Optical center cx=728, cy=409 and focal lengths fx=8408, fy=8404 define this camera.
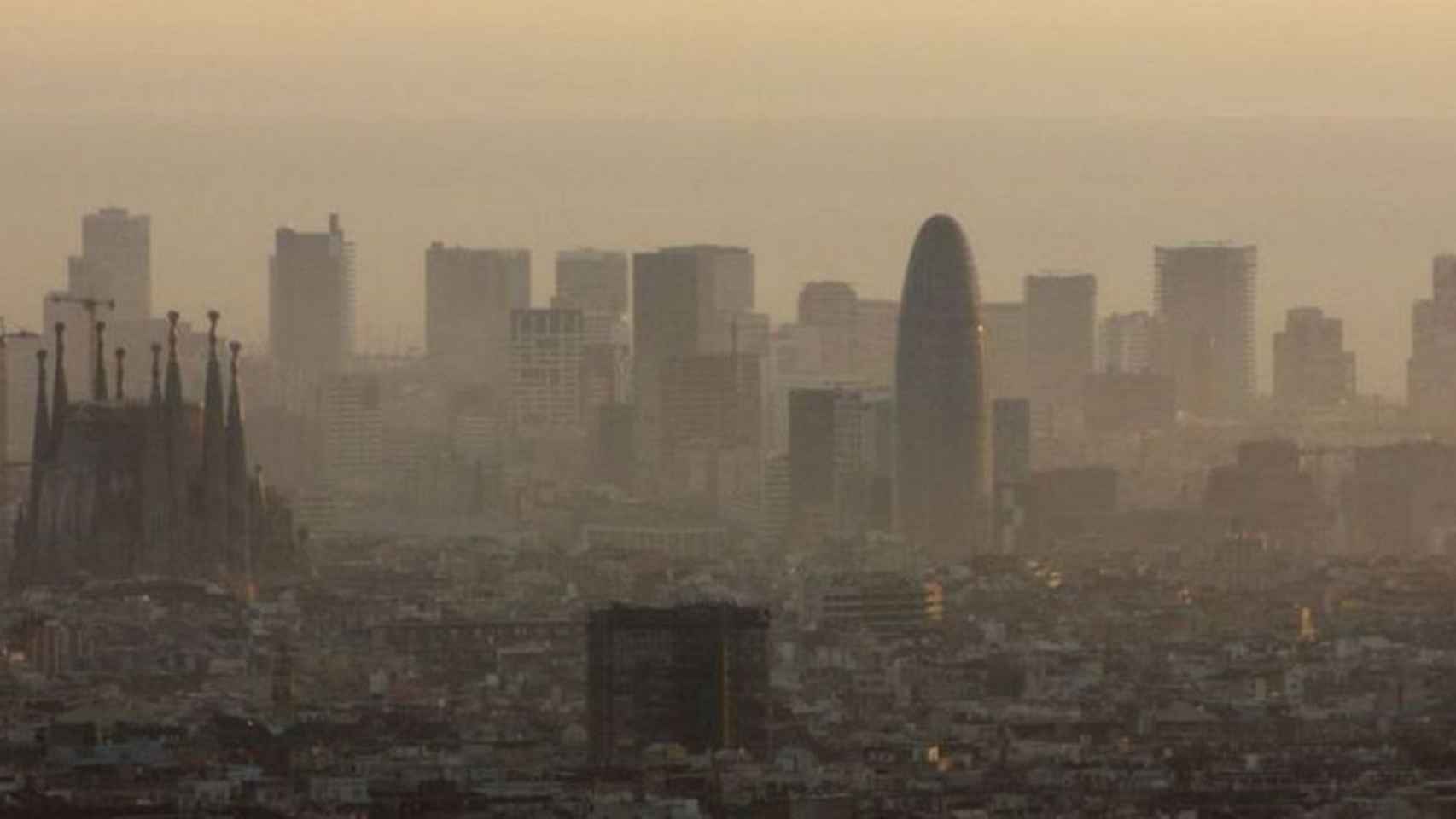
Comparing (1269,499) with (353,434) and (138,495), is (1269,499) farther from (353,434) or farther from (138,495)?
(138,495)

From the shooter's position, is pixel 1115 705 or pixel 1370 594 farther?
pixel 1370 594

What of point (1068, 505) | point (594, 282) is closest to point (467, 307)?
point (594, 282)

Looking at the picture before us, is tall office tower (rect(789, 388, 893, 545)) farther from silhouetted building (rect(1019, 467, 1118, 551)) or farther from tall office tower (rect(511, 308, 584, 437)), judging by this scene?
tall office tower (rect(511, 308, 584, 437))

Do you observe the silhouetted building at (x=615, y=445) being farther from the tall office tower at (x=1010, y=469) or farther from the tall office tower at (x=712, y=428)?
the tall office tower at (x=1010, y=469)

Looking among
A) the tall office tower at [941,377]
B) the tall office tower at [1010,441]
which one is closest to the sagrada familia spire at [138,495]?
the tall office tower at [941,377]

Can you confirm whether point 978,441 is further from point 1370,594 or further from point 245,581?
point 245,581

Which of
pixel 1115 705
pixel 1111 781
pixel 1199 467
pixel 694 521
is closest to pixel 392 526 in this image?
pixel 694 521
